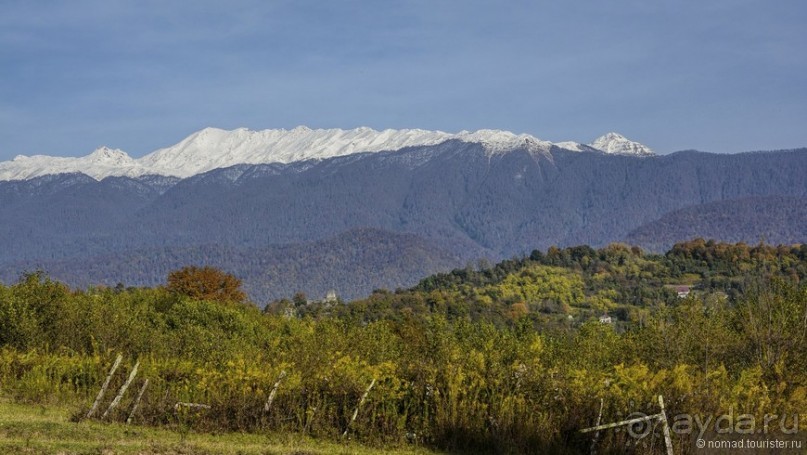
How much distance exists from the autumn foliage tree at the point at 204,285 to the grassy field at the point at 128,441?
55.1m

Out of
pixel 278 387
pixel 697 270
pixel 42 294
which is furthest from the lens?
pixel 697 270

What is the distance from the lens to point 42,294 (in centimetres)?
4188

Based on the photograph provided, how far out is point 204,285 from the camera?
8331cm

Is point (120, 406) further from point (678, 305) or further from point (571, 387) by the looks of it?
point (678, 305)

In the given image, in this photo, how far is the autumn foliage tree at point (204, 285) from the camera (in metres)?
80.4

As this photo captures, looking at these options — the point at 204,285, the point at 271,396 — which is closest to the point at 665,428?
the point at 271,396

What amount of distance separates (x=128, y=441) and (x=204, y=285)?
61955 mm

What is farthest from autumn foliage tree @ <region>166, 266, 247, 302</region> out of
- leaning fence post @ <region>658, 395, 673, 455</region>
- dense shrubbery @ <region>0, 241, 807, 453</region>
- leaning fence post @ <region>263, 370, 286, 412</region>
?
leaning fence post @ <region>658, 395, 673, 455</region>

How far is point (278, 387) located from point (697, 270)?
134627 millimetres

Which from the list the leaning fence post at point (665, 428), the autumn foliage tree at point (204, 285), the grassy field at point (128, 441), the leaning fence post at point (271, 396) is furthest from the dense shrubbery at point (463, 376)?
the autumn foliage tree at point (204, 285)

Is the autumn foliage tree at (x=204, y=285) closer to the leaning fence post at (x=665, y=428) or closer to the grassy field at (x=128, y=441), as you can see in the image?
the grassy field at (x=128, y=441)

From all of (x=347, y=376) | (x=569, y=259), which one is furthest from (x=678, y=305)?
(x=569, y=259)

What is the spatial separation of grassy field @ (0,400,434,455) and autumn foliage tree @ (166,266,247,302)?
55086 millimetres

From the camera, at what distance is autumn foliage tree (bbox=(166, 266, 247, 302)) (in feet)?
264
